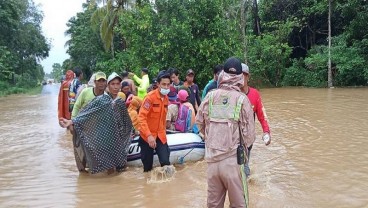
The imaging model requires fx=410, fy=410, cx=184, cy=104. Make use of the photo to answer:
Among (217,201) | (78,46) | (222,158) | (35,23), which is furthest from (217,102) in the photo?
(35,23)

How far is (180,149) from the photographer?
652 cm

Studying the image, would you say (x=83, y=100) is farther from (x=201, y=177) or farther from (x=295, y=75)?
(x=295, y=75)

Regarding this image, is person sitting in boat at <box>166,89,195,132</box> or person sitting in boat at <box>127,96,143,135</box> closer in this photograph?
person sitting in boat at <box>127,96,143,135</box>

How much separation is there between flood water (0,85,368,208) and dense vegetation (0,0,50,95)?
24075 mm

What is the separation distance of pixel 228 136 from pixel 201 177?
271 cm

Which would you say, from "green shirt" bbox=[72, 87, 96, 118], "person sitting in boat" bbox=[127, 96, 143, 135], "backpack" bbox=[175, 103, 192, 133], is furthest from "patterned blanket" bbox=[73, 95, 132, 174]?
"backpack" bbox=[175, 103, 192, 133]

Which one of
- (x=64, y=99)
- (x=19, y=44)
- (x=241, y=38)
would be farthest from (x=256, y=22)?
(x=64, y=99)

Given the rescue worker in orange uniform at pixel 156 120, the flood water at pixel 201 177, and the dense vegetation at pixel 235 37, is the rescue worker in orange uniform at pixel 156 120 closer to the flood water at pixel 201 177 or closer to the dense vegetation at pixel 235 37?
the flood water at pixel 201 177

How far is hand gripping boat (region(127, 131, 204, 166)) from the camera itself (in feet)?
21.1

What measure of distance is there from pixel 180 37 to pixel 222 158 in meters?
14.5

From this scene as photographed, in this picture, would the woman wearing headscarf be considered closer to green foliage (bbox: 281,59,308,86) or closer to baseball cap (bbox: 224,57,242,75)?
baseball cap (bbox: 224,57,242,75)

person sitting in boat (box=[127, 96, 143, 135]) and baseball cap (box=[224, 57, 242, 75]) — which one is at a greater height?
baseball cap (box=[224, 57, 242, 75])

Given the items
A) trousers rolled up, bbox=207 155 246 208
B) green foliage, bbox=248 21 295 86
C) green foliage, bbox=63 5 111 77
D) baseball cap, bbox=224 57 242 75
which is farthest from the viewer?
green foliage, bbox=63 5 111 77

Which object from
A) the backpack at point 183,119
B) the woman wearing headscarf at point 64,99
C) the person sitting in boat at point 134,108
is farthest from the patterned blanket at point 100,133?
the woman wearing headscarf at point 64,99
